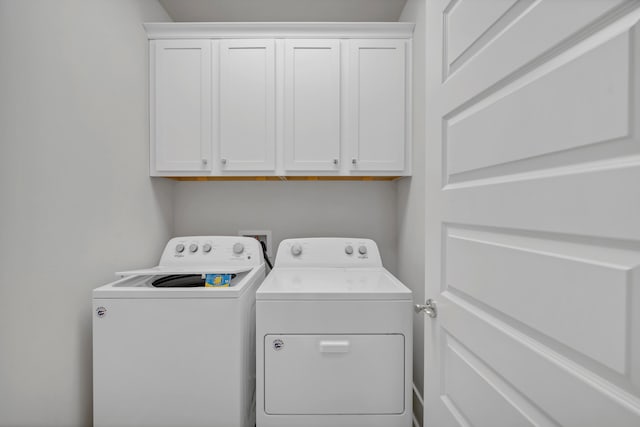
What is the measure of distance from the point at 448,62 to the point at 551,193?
581mm

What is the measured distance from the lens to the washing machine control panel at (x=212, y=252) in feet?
6.10

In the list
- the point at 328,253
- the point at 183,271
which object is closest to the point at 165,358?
the point at 183,271

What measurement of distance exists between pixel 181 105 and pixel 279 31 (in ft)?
2.54

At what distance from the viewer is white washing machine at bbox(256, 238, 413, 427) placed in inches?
50.4

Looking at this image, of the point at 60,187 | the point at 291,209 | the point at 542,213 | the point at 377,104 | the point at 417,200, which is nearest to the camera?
the point at 542,213

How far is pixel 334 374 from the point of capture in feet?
→ 4.21

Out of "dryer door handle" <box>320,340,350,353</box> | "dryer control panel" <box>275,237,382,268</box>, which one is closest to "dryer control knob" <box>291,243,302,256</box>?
"dryer control panel" <box>275,237,382,268</box>

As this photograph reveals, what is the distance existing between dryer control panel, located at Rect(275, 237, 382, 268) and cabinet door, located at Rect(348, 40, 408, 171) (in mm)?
515

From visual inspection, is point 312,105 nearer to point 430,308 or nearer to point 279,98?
point 279,98

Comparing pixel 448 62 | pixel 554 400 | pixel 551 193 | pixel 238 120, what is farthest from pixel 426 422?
pixel 238 120

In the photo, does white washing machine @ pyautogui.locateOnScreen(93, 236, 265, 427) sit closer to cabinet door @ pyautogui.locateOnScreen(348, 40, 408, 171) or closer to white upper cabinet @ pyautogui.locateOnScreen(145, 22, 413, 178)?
white upper cabinet @ pyautogui.locateOnScreen(145, 22, 413, 178)

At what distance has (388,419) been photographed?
50.9 inches

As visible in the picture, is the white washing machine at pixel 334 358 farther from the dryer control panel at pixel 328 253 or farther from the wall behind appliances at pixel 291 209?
the wall behind appliances at pixel 291 209

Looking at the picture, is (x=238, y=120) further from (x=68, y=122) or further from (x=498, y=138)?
(x=498, y=138)
